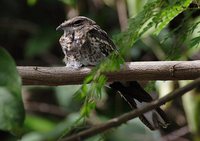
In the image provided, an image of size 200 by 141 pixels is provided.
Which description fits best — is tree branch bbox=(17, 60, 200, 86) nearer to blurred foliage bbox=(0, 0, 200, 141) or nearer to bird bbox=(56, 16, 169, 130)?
blurred foliage bbox=(0, 0, 200, 141)

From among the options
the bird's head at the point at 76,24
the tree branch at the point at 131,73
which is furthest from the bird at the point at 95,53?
the tree branch at the point at 131,73

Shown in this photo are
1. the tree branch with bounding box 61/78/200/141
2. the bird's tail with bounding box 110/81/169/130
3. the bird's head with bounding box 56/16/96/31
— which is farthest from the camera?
the bird's head with bounding box 56/16/96/31

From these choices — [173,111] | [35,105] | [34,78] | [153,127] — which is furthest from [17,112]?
[35,105]

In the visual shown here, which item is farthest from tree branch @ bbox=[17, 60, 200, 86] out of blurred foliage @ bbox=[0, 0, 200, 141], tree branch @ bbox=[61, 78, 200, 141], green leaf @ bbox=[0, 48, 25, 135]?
tree branch @ bbox=[61, 78, 200, 141]

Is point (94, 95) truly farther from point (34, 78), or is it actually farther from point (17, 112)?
point (34, 78)

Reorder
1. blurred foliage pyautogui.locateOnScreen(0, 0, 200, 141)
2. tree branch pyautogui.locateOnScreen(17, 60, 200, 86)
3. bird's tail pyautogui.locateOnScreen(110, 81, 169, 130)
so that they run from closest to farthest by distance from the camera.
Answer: blurred foliage pyautogui.locateOnScreen(0, 0, 200, 141) < tree branch pyautogui.locateOnScreen(17, 60, 200, 86) < bird's tail pyautogui.locateOnScreen(110, 81, 169, 130)

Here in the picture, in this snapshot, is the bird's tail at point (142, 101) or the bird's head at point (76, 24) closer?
the bird's tail at point (142, 101)

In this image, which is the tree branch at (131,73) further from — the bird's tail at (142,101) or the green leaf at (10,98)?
the green leaf at (10,98)
